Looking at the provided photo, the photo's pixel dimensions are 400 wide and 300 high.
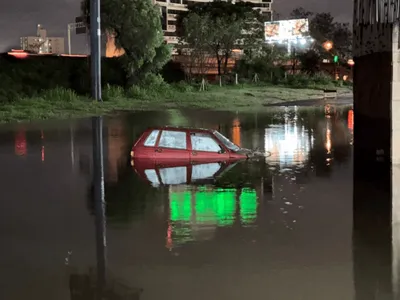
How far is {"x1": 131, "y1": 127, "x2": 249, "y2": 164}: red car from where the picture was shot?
1692 centimetres

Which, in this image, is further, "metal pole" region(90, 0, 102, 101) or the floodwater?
"metal pole" region(90, 0, 102, 101)

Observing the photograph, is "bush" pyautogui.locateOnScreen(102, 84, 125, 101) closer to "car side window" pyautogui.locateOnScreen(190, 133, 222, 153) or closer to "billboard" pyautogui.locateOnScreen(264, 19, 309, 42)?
"car side window" pyautogui.locateOnScreen(190, 133, 222, 153)

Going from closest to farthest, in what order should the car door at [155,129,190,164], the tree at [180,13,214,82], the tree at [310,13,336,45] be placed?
1. the car door at [155,129,190,164]
2. the tree at [180,13,214,82]
3. the tree at [310,13,336,45]

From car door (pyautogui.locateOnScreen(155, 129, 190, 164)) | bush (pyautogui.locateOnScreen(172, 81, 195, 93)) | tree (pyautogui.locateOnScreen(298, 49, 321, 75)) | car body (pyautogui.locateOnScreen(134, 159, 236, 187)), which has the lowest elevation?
car body (pyautogui.locateOnScreen(134, 159, 236, 187))

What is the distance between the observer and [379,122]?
687 inches

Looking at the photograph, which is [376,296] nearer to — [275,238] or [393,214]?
[275,238]

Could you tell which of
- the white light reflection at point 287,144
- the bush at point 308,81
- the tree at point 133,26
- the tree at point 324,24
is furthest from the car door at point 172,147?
the tree at point 324,24

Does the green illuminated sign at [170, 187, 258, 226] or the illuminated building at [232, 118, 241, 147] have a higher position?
the illuminated building at [232, 118, 241, 147]

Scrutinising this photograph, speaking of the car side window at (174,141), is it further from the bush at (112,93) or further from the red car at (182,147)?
the bush at (112,93)

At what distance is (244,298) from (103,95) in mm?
36768

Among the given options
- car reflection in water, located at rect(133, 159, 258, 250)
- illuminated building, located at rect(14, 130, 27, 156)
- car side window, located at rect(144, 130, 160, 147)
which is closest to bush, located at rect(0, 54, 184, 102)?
illuminated building, located at rect(14, 130, 27, 156)

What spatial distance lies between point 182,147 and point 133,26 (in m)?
30.5

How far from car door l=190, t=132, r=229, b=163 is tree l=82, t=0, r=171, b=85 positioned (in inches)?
1170

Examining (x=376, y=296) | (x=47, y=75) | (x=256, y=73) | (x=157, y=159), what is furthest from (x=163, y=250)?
(x=256, y=73)
